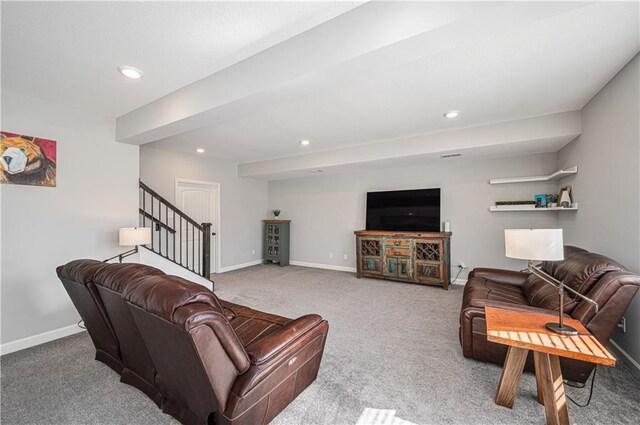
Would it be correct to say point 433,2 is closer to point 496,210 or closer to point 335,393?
point 335,393

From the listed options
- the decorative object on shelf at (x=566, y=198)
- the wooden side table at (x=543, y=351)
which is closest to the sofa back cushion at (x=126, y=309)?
the wooden side table at (x=543, y=351)

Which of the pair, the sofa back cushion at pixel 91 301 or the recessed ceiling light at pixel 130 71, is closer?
the sofa back cushion at pixel 91 301

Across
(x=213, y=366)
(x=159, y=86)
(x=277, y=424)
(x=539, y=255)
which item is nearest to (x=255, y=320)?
(x=277, y=424)

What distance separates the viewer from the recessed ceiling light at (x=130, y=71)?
220cm

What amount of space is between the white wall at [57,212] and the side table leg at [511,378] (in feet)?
13.4

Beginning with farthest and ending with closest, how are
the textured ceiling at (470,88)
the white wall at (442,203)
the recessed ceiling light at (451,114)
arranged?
the white wall at (442,203) < the recessed ceiling light at (451,114) < the textured ceiling at (470,88)

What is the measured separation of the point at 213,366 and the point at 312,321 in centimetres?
71

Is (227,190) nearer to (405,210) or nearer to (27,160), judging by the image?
(27,160)

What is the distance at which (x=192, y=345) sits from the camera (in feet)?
3.81

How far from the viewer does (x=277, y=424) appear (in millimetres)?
1636

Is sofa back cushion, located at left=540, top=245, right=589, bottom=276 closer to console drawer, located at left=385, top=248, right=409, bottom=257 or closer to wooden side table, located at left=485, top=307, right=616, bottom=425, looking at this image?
wooden side table, located at left=485, top=307, right=616, bottom=425

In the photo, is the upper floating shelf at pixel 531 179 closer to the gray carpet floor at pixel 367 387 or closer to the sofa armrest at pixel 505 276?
the sofa armrest at pixel 505 276

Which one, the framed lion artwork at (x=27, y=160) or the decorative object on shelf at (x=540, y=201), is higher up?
the framed lion artwork at (x=27, y=160)

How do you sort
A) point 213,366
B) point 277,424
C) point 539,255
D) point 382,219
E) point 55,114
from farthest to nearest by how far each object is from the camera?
point 382,219 < point 55,114 < point 539,255 < point 277,424 < point 213,366
